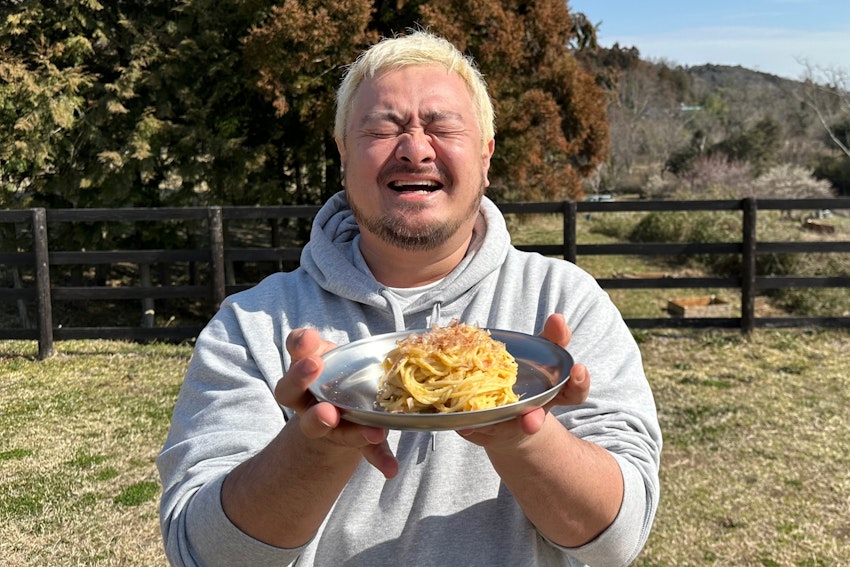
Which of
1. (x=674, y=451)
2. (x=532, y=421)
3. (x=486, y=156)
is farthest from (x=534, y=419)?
(x=674, y=451)

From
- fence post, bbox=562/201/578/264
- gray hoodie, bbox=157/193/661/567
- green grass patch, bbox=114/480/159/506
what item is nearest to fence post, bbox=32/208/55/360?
green grass patch, bbox=114/480/159/506

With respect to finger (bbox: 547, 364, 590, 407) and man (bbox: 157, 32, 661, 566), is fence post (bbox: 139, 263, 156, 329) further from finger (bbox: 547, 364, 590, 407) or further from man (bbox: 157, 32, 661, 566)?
finger (bbox: 547, 364, 590, 407)

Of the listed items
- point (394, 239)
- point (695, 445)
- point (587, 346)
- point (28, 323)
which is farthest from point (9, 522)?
point (28, 323)

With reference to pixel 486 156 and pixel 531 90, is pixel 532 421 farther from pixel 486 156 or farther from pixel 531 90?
pixel 531 90

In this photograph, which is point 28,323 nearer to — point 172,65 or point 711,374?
point 172,65

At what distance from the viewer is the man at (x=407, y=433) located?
1.44 meters

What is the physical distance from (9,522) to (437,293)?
3848 mm

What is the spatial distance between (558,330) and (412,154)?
56cm

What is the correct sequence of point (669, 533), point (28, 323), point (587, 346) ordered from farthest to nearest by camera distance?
point (28, 323)
point (669, 533)
point (587, 346)

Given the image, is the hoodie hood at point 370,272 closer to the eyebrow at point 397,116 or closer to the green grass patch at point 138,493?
the eyebrow at point 397,116

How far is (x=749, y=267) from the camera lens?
28.2 feet

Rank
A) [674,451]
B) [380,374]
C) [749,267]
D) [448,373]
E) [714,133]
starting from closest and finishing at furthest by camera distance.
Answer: [448,373]
[380,374]
[674,451]
[749,267]
[714,133]

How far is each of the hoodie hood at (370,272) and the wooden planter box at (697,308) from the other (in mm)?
8991

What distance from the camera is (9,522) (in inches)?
179
